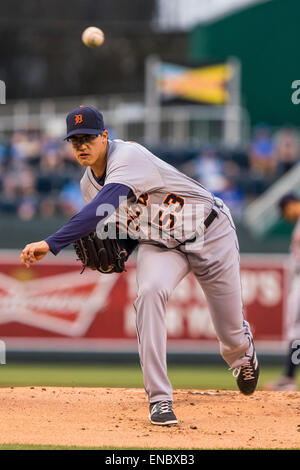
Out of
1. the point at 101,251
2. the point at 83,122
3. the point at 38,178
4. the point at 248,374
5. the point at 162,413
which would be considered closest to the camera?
the point at 83,122

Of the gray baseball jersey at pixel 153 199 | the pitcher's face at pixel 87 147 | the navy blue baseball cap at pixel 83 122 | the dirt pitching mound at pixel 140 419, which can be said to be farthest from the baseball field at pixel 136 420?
the navy blue baseball cap at pixel 83 122

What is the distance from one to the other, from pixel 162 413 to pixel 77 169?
28.3ft

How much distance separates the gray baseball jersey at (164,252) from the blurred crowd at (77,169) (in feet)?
19.8

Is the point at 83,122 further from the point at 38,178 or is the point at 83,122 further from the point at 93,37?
the point at 38,178

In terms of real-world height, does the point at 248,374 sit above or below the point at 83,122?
below

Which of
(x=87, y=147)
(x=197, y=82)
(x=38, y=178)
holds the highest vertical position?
(x=197, y=82)

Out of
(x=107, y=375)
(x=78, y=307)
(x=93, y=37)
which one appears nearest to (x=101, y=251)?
(x=93, y=37)

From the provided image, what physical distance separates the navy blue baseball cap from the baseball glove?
24.8 inches

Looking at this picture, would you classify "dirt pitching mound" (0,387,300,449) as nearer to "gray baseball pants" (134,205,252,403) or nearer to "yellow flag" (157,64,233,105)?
"gray baseball pants" (134,205,252,403)

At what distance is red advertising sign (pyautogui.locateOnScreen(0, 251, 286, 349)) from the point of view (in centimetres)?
1065

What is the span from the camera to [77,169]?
13305 mm

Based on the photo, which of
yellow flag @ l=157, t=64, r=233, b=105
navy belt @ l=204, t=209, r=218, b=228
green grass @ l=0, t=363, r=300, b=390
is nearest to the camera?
navy belt @ l=204, t=209, r=218, b=228

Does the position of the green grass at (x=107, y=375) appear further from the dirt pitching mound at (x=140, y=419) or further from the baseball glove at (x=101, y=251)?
the baseball glove at (x=101, y=251)

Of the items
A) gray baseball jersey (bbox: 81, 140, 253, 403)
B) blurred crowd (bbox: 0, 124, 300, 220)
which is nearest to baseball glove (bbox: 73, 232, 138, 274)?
gray baseball jersey (bbox: 81, 140, 253, 403)
